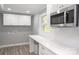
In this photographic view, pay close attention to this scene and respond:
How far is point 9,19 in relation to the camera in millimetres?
5199

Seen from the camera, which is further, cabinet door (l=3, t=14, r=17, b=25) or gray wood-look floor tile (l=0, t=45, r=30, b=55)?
cabinet door (l=3, t=14, r=17, b=25)

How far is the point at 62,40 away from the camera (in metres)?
2.16

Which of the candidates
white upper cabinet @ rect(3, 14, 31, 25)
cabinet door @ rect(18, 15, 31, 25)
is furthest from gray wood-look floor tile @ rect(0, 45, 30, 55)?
cabinet door @ rect(18, 15, 31, 25)

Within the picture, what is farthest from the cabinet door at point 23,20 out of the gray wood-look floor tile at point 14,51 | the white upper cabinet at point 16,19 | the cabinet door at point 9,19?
the gray wood-look floor tile at point 14,51

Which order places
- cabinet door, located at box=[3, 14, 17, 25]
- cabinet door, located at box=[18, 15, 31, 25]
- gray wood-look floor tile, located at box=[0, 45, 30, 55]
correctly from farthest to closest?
1. cabinet door, located at box=[18, 15, 31, 25]
2. cabinet door, located at box=[3, 14, 17, 25]
3. gray wood-look floor tile, located at box=[0, 45, 30, 55]

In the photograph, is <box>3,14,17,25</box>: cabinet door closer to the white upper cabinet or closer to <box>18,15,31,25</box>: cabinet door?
the white upper cabinet

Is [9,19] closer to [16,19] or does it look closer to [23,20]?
[16,19]

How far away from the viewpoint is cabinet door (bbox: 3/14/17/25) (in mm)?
4953

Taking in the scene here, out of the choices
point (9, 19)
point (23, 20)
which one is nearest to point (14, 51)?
point (9, 19)

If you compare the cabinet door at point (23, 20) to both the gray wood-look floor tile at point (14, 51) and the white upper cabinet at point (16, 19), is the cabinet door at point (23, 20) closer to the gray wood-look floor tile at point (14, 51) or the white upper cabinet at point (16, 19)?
the white upper cabinet at point (16, 19)

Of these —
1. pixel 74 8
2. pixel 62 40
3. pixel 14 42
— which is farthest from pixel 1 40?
pixel 74 8

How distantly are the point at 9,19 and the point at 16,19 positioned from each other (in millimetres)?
398
